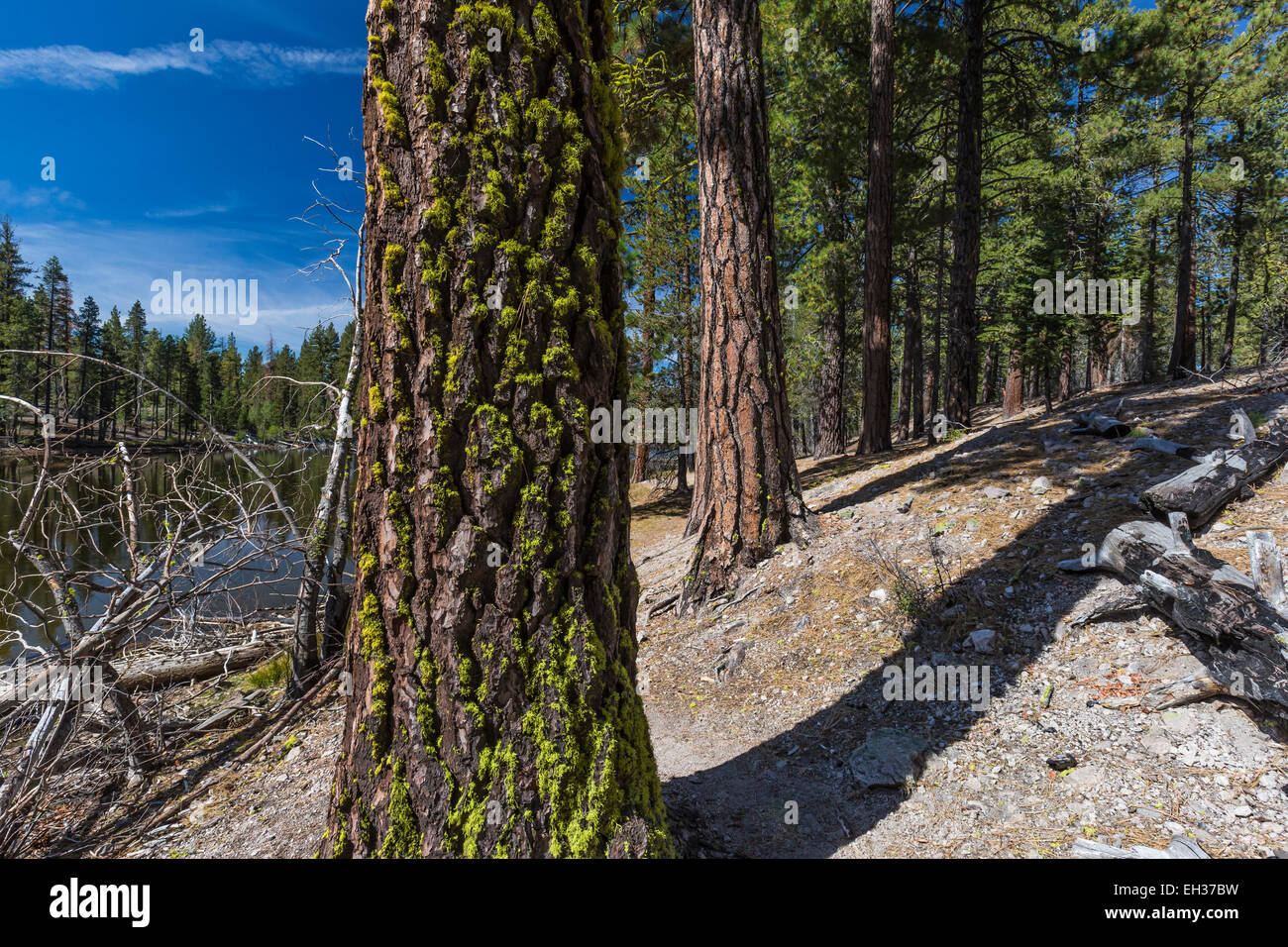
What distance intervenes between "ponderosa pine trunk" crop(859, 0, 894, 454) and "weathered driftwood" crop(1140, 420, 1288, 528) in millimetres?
5982

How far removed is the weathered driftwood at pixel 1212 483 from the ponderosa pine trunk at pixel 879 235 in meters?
5.98

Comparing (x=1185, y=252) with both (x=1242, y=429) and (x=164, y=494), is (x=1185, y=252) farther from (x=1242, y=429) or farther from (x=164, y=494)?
(x=164, y=494)

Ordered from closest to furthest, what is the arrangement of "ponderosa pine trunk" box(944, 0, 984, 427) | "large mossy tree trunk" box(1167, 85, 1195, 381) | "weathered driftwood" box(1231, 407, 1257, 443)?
"weathered driftwood" box(1231, 407, 1257, 443) < "ponderosa pine trunk" box(944, 0, 984, 427) < "large mossy tree trunk" box(1167, 85, 1195, 381)

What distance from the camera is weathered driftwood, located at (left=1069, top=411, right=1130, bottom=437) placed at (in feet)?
19.2

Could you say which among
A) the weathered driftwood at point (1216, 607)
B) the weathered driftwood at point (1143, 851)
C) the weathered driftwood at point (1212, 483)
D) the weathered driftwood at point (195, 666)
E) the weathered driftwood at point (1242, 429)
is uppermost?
the weathered driftwood at point (1242, 429)

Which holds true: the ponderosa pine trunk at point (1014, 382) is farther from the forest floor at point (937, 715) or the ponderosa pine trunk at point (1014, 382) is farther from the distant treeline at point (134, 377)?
the distant treeline at point (134, 377)

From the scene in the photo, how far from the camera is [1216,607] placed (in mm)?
2752

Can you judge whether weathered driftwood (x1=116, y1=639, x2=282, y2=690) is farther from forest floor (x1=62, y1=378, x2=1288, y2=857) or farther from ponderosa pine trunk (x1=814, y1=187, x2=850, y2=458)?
ponderosa pine trunk (x1=814, y1=187, x2=850, y2=458)

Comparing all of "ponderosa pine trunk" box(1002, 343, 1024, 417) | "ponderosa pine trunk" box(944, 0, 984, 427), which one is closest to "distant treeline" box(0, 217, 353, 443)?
"ponderosa pine trunk" box(944, 0, 984, 427)

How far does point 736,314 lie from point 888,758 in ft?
12.1

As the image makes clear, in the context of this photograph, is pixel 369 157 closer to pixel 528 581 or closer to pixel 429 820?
pixel 528 581

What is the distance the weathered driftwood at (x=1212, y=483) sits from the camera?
12.6 feet

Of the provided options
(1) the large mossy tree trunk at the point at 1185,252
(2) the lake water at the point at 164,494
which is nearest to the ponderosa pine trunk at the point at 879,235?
(2) the lake water at the point at 164,494

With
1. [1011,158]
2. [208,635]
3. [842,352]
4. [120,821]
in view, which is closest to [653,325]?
[842,352]
